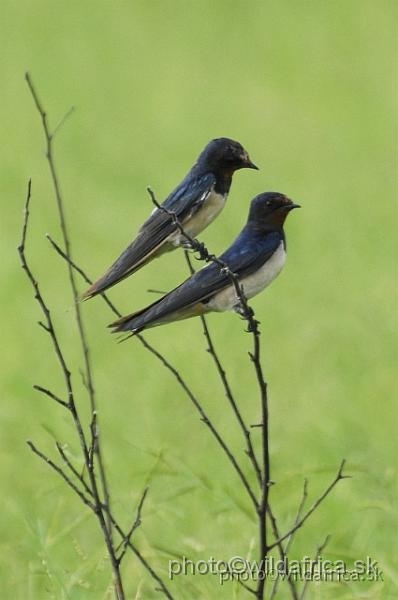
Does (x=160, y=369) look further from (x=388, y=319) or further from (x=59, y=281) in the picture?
(x=59, y=281)

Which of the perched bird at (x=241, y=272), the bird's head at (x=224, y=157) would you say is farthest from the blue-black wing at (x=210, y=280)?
the bird's head at (x=224, y=157)

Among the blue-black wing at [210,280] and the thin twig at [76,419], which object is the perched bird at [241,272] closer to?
the blue-black wing at [210,280]

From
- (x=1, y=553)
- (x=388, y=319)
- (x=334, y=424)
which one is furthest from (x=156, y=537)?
(x=388, y=319)

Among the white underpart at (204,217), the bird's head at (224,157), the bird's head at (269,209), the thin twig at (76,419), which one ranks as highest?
the bird's head at (269,209)

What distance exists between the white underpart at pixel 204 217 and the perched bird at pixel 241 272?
9 centimetres

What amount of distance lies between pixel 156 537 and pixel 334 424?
1.60 metres

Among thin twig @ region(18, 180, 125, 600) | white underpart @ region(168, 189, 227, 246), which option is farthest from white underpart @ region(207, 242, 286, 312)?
thin twig @ region(18, 180, 125, 600)

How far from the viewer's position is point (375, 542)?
553cm

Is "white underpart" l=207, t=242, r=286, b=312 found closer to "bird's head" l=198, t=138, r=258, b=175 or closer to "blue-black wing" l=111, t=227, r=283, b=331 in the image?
"blue-black wing" l=111, t=227, r=283, b=331

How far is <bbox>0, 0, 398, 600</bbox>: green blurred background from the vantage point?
5.47m

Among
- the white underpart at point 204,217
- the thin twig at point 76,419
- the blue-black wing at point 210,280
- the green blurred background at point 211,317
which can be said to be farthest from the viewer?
the green blurred background at point 211,317

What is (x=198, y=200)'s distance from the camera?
128 inches

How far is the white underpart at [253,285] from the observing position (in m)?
3.48

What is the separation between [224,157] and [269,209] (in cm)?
42
